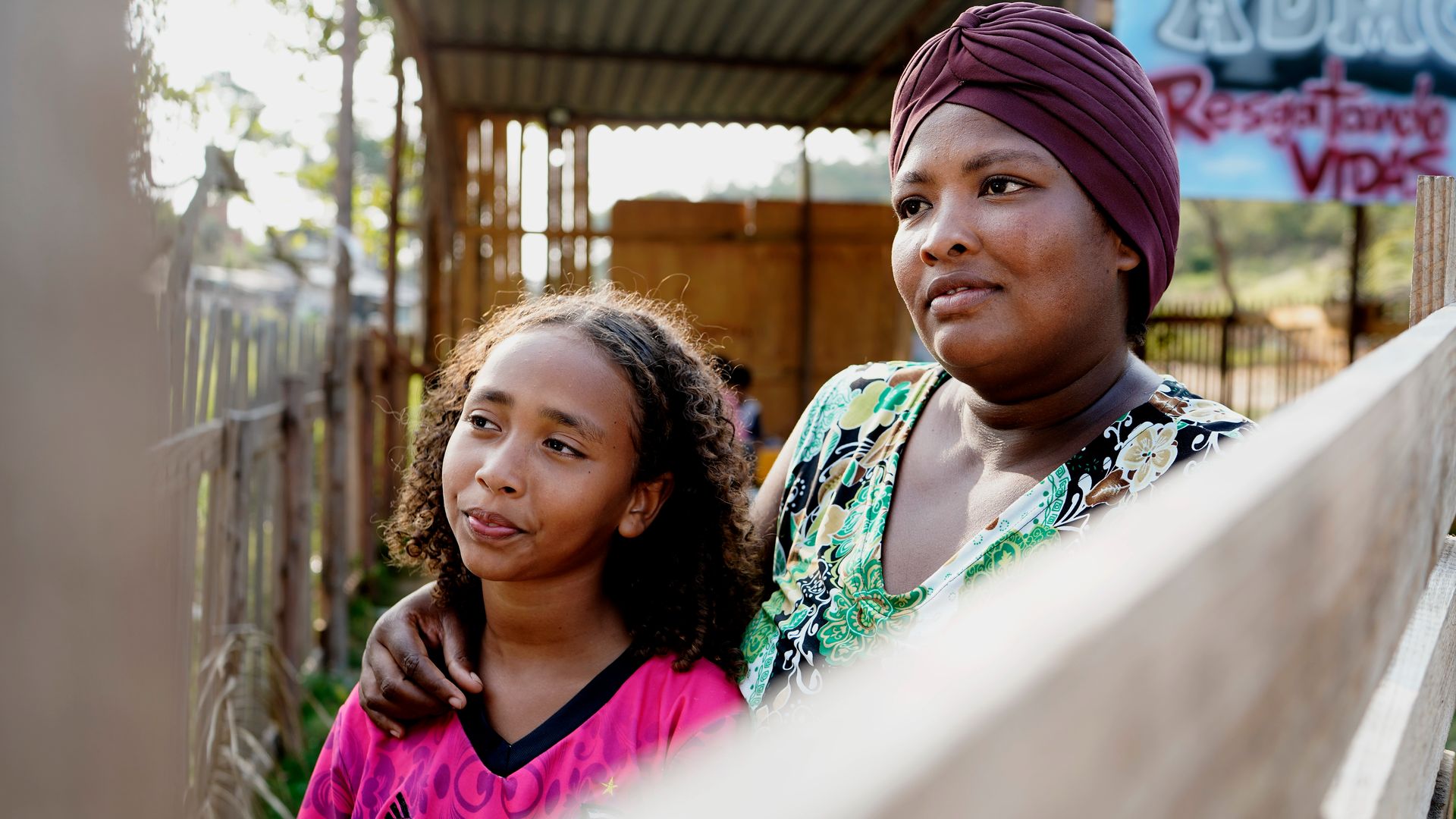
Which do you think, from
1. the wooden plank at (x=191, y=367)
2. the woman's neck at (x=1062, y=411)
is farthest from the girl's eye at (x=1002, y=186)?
the wooden plank at (x=191, y=367)

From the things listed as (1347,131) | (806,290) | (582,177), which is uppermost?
(582,177)

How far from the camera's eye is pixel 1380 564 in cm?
80

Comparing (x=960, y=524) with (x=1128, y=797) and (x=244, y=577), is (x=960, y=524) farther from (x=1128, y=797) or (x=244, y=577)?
(x=244, y=577)

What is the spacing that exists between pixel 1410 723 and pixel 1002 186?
78 cm

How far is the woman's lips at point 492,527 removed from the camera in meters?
1.66

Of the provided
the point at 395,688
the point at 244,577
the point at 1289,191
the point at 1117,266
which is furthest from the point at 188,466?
the point at 1289,191

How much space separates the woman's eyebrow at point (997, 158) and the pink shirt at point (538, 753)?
2.78ft

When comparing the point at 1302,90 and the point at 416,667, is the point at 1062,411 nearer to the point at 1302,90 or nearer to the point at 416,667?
the point at 416,667

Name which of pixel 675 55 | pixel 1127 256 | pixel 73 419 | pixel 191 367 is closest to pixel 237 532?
pixel 191 367

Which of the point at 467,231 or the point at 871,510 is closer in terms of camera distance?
the point at 871,510

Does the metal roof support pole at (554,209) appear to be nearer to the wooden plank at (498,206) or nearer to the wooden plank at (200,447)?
the wooden plank at (498,206)

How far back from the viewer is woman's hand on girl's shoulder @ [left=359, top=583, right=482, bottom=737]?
1.69m

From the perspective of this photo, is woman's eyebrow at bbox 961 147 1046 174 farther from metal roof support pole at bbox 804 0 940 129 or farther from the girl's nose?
metal roof support pole at bbox 804 0 940 129

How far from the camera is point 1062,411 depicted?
1575 mm
